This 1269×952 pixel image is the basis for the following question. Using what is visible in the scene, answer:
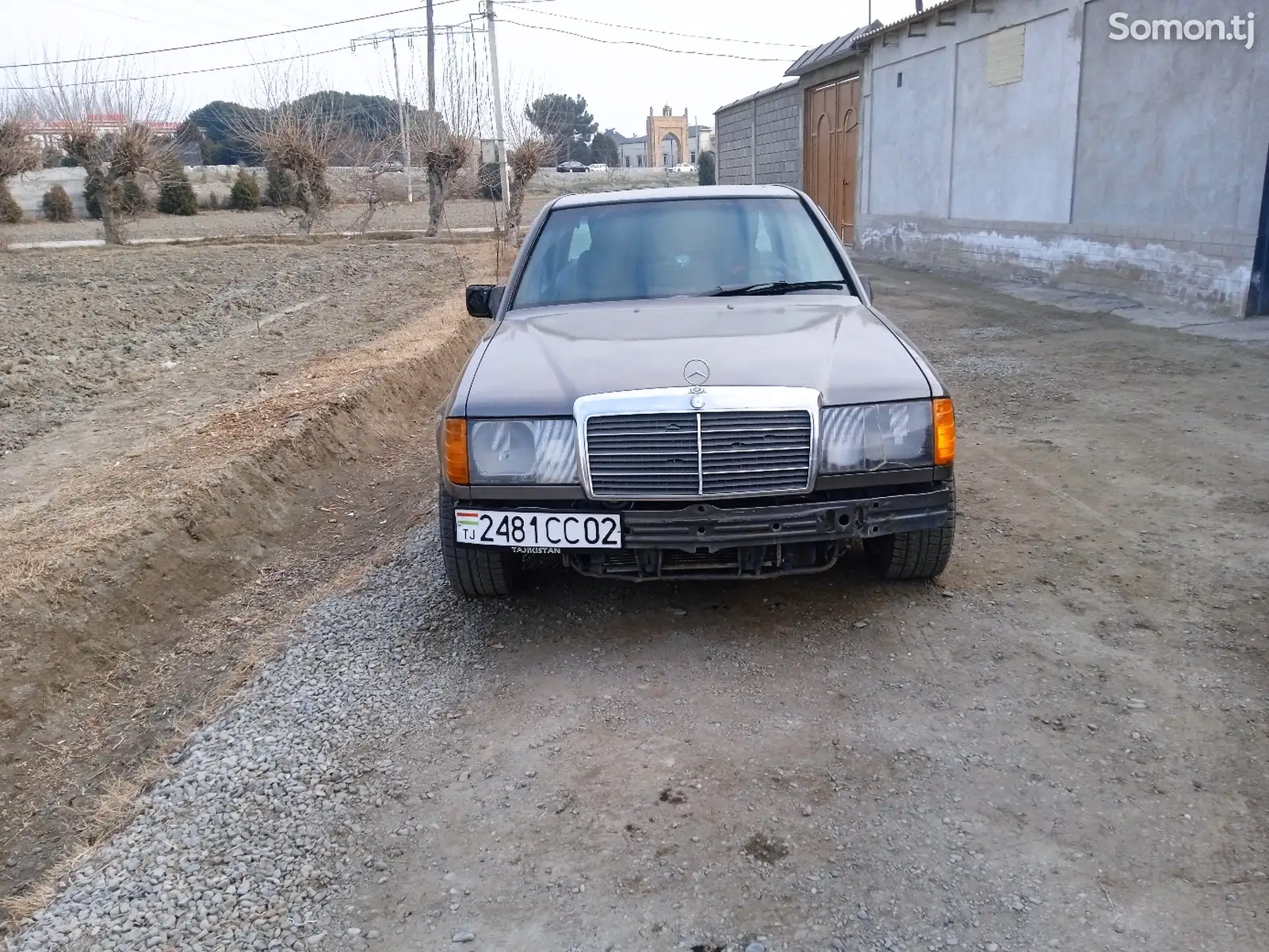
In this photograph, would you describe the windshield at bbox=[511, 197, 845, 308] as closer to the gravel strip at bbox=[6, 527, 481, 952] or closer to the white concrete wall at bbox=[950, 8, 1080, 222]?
the gravel strip at bbox=[6, 527, 481, 952]

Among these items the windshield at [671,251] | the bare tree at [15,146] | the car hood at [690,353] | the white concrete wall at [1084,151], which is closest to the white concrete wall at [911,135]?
the white concrete wall at [1084,151]

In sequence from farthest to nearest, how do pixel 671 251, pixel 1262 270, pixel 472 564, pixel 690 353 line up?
1. pixel 1262 270
2. pixel 671 251
3. pixel 472 564
4. pixel 690 353

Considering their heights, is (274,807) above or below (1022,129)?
below

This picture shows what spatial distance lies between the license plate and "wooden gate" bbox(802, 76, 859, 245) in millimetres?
17329

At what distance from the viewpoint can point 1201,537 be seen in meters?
4.74

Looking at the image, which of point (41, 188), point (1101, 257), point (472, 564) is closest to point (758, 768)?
point (472, 564)

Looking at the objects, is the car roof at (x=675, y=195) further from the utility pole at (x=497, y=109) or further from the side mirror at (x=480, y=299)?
the utility pole at (x=497, y=109)

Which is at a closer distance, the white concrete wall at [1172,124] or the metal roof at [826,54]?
the white concrete wall at [1172,124]

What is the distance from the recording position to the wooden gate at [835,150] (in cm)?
2064

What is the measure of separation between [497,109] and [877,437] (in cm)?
2483

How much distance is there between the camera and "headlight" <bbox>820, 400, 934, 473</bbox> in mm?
3570

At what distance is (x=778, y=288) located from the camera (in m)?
4.69

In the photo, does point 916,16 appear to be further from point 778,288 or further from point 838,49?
point 778,288

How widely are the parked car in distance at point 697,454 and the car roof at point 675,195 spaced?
1.21 metres
